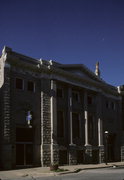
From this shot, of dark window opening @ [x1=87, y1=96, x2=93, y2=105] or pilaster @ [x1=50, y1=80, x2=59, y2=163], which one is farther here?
dark window opening @ [x1=87, y1=96, x2=93, y2=105]

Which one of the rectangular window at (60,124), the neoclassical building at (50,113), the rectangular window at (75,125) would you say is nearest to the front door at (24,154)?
the neoclassical building at (50,113)

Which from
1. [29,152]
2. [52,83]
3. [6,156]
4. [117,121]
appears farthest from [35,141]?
[117,121]

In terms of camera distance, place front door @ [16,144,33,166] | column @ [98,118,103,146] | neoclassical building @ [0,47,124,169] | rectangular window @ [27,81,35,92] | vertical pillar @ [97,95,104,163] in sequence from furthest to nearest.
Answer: column @ [98,118,103,146]
vertical pillar @ [97,95,104,163]
rectangular window @ [27,81,35,92]
front door @ [16,144,33,166]
neoclassical building @ [0,47,124,169]

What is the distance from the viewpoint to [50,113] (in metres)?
33.6

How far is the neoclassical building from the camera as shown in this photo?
97.3ft

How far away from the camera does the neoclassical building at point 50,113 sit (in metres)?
29.7

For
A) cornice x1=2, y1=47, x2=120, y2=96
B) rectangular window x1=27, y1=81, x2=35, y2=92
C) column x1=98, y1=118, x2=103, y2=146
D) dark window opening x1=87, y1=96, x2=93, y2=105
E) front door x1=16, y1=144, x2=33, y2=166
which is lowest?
front door x1=16, y1=144, x2=33, y2=166

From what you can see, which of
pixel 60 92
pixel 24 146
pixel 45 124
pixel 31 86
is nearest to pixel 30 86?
pixel 31 86

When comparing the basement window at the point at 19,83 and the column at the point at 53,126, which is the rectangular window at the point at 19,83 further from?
the column at the point at 53,126

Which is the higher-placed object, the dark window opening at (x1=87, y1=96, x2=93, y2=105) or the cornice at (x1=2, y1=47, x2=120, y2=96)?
the cornice at (x1=2, y1=47, x2=120, y2=96)

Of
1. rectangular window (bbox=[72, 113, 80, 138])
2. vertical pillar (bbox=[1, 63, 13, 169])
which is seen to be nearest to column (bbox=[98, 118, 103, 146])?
rectangular window (bbox=[72, 113, 80, 138])

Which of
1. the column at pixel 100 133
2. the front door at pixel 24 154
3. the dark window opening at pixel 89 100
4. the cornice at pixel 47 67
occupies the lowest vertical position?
the front door at pixel 24 154

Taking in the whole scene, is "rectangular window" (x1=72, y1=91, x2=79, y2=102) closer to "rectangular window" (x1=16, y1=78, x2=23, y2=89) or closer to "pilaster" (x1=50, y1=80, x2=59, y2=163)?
"pilaster" (x1=50, y1=80, x2=59, y2=163)

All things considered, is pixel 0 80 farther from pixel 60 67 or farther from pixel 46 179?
pixel 46 179
